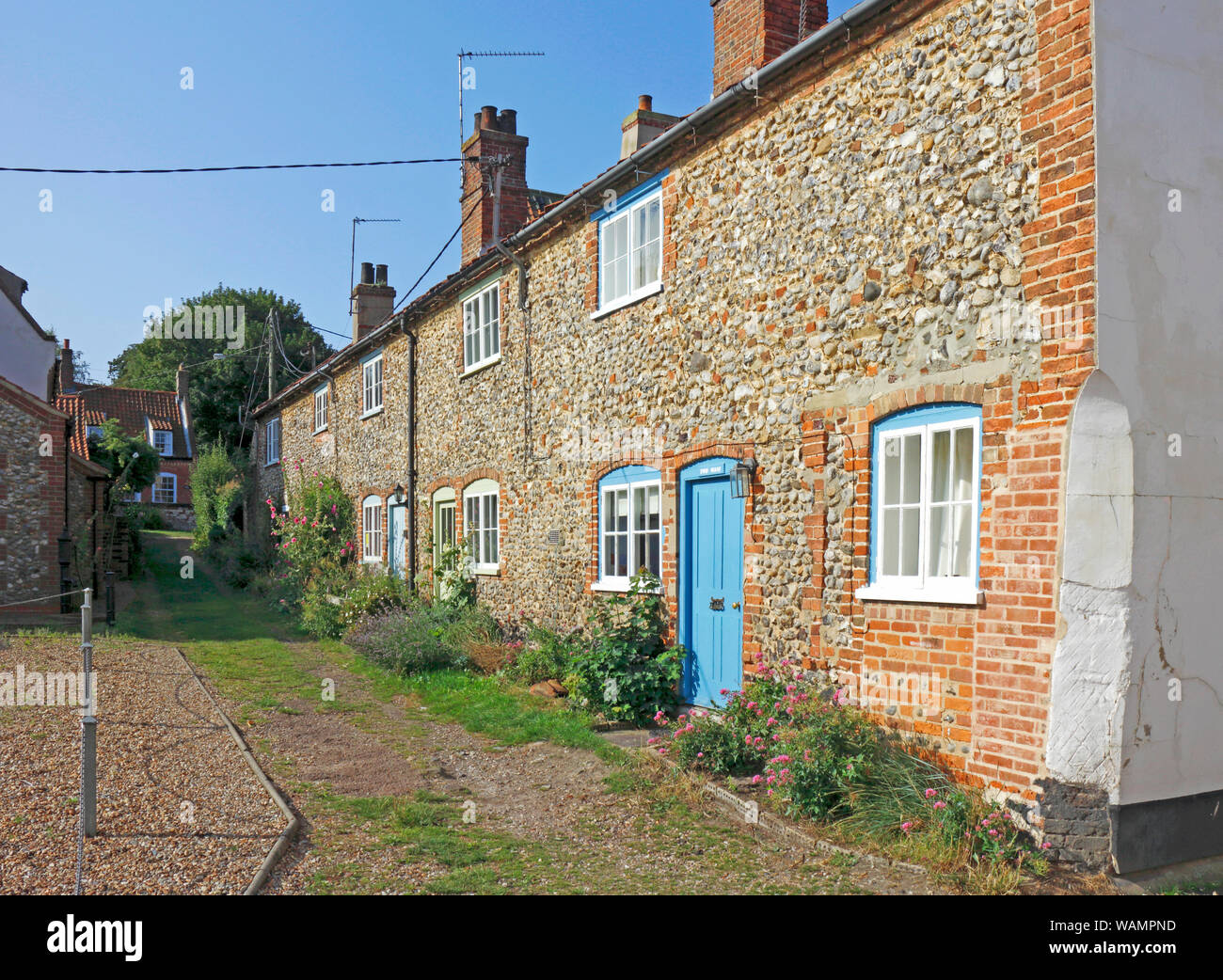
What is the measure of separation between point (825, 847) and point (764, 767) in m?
1.17

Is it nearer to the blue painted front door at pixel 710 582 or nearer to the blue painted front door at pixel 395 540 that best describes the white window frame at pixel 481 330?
the blue painted front door at pixel 395 540

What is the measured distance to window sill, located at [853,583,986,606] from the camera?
239 inches

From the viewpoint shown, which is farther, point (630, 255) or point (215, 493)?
point (215, 493)

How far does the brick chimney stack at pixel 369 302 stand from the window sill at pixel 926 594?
694 inches

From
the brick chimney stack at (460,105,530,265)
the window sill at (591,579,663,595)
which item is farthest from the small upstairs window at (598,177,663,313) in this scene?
the brick chimney stack at (460,105,530,265)

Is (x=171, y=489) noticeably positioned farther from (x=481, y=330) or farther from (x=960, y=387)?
(x=960, y=387)

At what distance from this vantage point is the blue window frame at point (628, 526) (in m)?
9.97

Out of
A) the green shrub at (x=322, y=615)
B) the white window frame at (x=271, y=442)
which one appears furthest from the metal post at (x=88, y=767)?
the white window frame at (x=271, y=442)

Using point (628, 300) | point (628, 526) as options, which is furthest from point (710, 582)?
point (628, 300)

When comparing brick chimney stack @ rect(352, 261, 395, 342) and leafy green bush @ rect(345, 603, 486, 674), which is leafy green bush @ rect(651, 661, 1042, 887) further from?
brick chimney stack @ rect(352, 261, 395, 342)

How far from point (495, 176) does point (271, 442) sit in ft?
53.2

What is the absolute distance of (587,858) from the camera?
5820mm

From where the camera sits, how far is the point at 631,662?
929 centimetres

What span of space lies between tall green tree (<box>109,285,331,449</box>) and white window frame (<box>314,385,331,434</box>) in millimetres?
14221
